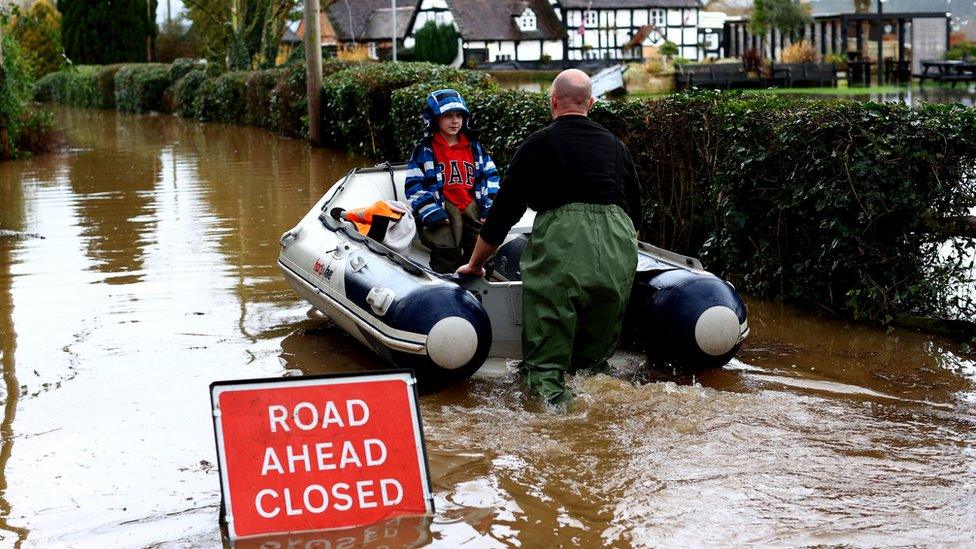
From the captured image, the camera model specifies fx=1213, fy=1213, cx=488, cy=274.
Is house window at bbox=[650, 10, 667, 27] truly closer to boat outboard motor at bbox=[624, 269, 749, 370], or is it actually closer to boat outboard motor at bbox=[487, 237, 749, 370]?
boat outboard motor at bbox=[487, 237, 749, 370]

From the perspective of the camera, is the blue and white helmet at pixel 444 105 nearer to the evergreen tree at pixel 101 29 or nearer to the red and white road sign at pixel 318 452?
the red and white road sign at pixel 318 452

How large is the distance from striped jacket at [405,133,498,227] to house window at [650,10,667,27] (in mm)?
74502

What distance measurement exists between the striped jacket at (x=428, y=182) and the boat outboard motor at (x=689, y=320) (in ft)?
5.11

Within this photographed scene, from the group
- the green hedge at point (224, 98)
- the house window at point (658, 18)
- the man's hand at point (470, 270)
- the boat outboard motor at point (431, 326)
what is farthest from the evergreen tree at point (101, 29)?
the boat outboard motor at point (431, 326)

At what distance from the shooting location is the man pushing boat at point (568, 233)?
21.3ft

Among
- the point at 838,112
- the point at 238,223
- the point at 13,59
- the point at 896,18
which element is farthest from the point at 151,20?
the point at 838,112

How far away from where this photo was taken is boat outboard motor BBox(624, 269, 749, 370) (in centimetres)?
699

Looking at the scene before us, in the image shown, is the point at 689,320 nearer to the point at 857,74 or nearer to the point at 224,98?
the point at 224,98

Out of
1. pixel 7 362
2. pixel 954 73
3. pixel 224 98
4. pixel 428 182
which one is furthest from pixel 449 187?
pixel 954 73

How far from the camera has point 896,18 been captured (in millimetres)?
56875

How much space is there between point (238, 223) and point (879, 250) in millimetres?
8176

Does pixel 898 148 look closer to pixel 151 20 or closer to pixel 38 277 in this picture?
pixel 38 277

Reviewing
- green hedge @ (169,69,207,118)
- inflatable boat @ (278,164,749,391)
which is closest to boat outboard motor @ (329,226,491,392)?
inflatable boat @ (278,164,749,391)

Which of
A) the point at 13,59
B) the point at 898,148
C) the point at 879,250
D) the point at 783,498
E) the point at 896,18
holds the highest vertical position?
the point at 896,18
